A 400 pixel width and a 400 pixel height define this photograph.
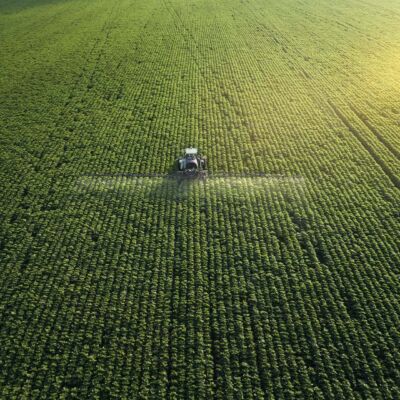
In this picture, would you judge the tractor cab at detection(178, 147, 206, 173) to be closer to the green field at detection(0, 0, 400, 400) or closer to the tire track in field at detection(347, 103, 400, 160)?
the green field at detection(0, 0, 400, 400)

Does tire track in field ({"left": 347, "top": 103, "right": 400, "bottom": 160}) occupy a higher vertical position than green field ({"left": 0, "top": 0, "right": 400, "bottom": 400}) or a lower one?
higher

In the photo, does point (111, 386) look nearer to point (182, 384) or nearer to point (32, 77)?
point (182, 384)

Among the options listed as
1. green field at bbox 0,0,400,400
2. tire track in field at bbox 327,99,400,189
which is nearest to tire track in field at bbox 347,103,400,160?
green field at bbox 0,0,400,400

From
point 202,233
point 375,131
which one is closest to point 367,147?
point 375,131

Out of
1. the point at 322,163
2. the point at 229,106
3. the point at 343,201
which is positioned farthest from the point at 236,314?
the point at 229,106

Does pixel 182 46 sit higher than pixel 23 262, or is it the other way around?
pixel 182 46

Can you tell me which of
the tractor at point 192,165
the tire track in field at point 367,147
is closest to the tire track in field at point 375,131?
the tire track in field at point 367,147
